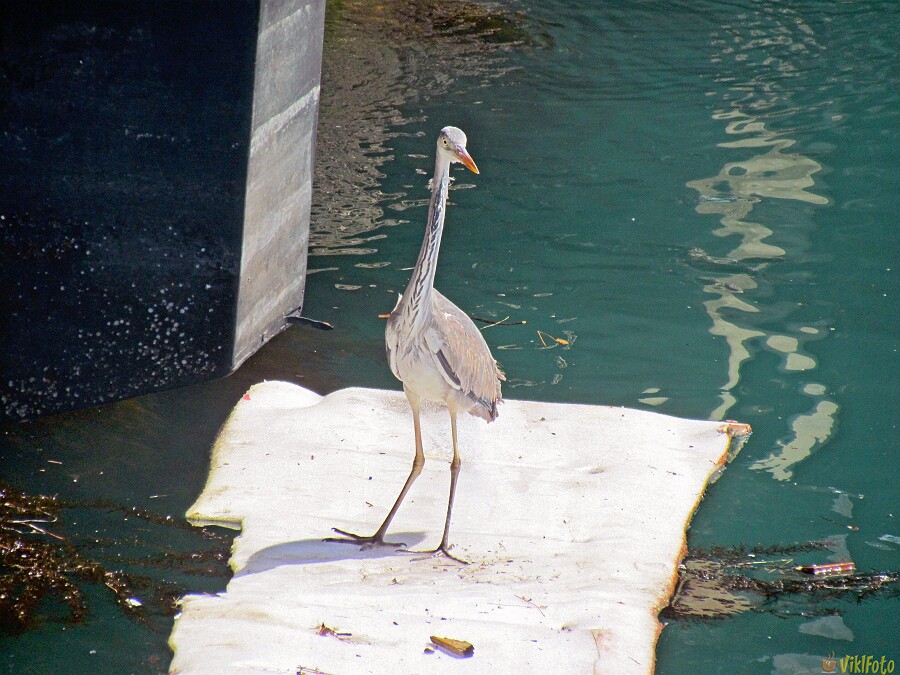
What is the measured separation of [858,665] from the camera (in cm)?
430

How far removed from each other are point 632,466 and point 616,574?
1.01 metres

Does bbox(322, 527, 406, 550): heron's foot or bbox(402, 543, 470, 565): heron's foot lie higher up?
bbox(402, 543, 470, 565): heron's foot

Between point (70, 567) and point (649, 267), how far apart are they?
16.5ft

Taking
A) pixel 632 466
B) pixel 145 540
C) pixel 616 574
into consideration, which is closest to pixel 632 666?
pixel 616 574

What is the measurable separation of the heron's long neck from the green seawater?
1.72 meters

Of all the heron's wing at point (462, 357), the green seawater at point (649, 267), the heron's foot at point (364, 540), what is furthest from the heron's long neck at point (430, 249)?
the green seawater at point (649, 267)

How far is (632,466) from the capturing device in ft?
18.2

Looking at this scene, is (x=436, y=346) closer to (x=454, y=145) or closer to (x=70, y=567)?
(x=454, y=145)

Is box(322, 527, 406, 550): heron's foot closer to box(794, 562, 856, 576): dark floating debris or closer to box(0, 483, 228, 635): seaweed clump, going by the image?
box(0, 483, 228, 635): seaweed clump

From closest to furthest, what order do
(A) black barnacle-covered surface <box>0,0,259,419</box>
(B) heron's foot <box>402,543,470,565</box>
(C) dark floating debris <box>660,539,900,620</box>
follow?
(C) dark floating debris <box>660,539,900,620</box> → (B) heron's foot <box>402,543,470,565</box> → (A) black barnacle-covered surface <box>0,0,259,419</box>

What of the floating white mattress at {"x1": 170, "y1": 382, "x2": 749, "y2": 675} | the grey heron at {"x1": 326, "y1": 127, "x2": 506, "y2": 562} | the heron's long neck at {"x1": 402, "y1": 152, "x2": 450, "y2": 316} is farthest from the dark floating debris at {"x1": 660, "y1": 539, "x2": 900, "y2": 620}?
the heron's long neck at {"x1": 402, "y1": 152, "x2": 450, "y2": 316}

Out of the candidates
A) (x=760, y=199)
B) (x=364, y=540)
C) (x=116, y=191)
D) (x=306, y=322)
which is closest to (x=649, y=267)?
(x=760, y=199)

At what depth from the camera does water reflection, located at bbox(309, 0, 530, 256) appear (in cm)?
877

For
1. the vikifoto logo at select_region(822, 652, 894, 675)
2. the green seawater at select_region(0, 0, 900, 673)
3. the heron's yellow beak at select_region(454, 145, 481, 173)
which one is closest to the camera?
the vikifoto logo at select_region(822, 652, 894, 675)
